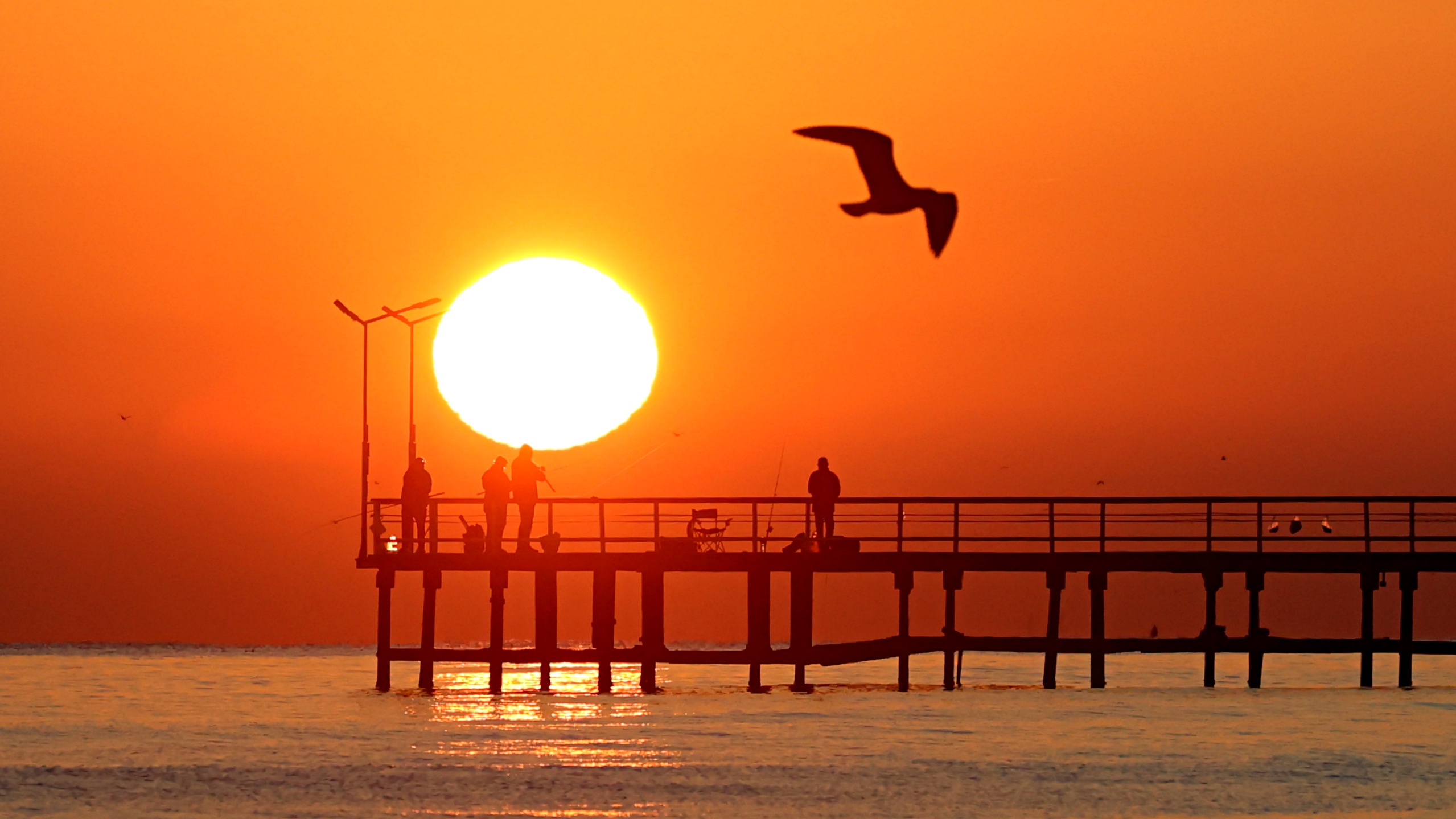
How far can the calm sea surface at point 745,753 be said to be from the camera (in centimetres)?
3316

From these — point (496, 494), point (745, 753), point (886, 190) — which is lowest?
point (745, 753)

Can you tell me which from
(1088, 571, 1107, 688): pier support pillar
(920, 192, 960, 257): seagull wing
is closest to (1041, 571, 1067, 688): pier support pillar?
(1088, 571, 1107, 688): pier support pillar

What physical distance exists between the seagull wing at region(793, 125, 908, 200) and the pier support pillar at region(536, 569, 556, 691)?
925 inches

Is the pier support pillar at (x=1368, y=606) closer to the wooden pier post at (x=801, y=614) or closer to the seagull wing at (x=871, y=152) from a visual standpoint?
the wooden pier post at (x=801, y=614)

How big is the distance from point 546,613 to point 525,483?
4.89 metres

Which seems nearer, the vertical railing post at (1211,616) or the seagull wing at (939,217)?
the seagull wing at (939,217)

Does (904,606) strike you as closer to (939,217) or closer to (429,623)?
(429,623)

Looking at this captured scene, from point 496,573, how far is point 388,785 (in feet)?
34.9

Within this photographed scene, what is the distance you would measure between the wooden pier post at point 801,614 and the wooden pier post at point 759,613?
0.50 m

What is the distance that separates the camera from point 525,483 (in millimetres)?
41750

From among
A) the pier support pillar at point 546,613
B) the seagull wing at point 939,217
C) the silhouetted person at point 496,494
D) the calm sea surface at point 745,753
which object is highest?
the seagull wing at point 939,217

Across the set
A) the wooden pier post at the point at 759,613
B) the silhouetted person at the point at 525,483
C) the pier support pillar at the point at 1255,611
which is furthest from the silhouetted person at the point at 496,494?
the pier support pillar at the point at 1255,611

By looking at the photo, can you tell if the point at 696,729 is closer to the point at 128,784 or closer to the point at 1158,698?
the point at 128,784

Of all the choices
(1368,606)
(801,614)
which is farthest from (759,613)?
(1368,606)
